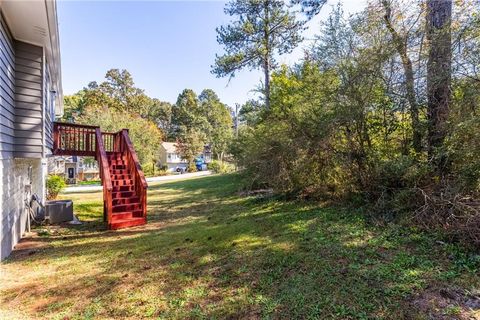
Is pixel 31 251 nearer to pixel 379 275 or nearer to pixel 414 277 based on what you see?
pixel 379 275

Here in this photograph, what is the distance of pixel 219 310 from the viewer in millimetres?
2520

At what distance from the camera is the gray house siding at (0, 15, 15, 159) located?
4223 mm

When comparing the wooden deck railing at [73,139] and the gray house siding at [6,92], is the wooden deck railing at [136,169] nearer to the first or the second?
the wooden deck railing at [73,139]

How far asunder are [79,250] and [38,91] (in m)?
3.46

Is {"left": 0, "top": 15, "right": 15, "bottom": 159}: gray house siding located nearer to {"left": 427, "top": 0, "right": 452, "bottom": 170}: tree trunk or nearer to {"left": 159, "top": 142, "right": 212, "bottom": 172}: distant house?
{"left": 427, "top": 0, "right": 452, "bottom": 170}: tree trunk

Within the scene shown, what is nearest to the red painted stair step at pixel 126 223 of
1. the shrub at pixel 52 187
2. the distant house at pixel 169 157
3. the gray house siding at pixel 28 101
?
the gray house siding at pixel 28 101

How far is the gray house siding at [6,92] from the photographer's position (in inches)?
166

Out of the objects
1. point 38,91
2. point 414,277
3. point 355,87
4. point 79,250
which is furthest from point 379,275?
point 38,91

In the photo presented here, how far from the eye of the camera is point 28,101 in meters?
5.43

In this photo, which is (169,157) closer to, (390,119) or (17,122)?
(17,122)

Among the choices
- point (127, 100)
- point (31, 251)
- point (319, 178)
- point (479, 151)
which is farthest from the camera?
point (127, 100)

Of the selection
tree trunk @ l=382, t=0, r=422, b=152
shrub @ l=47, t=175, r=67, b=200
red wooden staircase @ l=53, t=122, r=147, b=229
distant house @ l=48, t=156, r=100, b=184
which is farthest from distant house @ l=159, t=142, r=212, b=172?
tree trunk @ l=382, t=0, r=422, b=152

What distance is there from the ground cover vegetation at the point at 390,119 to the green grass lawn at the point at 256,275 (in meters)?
0.67

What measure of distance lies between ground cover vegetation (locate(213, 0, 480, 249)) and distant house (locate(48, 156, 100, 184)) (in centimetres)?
2304
